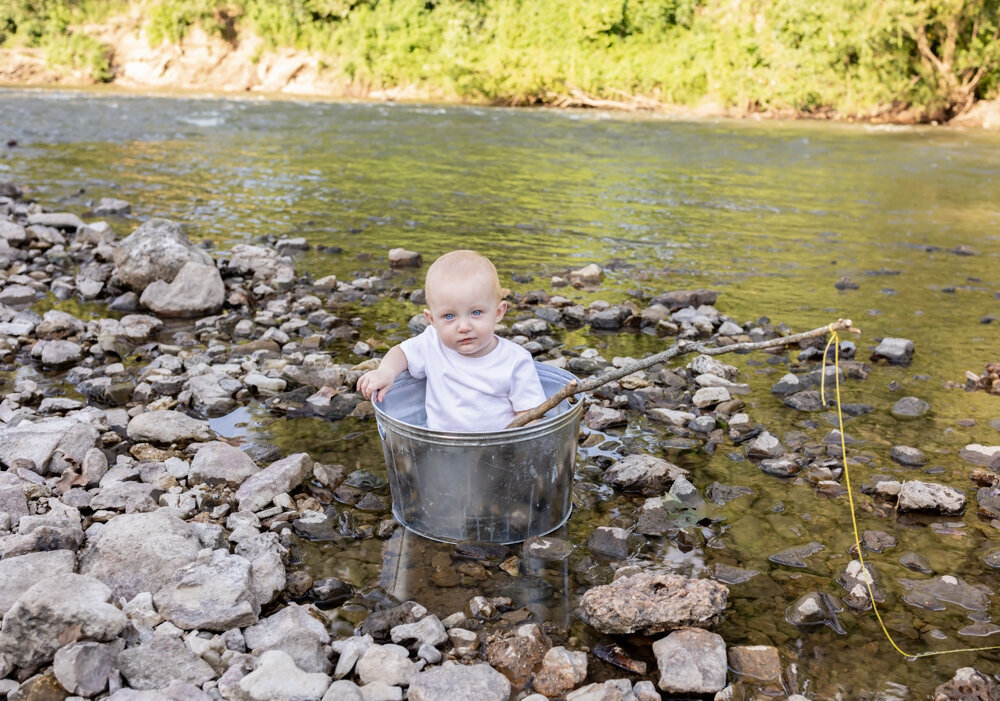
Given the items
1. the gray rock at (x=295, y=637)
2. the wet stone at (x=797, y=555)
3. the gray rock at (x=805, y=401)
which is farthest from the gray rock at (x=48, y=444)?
the gray rock at (x=805, y=401)

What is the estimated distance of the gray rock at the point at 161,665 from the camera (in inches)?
82.0

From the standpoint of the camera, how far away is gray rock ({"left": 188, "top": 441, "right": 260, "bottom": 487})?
3114mm

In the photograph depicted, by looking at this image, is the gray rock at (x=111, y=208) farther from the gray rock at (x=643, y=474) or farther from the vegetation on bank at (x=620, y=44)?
the vegetation on bank at (x=620, y=44)

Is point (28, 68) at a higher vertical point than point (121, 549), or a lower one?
lower

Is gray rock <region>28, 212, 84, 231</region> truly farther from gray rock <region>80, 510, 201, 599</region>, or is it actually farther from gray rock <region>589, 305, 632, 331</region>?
gray rock <region>80, 510, 201, 599</region>

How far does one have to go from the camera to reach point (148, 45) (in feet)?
94.6

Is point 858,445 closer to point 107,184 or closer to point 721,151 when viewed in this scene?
point 107,184

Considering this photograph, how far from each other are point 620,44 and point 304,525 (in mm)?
22330

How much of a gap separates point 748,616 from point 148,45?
31.3 meters

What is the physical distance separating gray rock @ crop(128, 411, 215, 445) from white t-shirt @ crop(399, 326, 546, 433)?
1.02 metres

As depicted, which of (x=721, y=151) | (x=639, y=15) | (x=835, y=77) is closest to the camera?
(x=721, y=151)

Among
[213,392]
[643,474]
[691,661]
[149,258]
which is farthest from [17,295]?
[691,661]

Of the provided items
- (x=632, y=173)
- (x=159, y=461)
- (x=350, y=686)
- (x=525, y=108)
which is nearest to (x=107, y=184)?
(x=632, y=173)

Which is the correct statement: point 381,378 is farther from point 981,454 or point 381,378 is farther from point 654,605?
point 981,454
